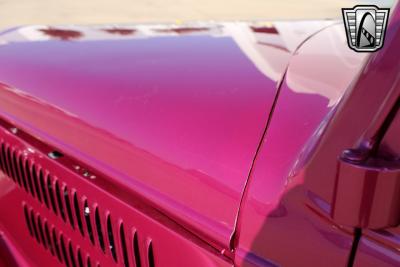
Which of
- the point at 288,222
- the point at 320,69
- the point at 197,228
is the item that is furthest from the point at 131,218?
the point at 320,69

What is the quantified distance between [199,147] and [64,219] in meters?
0.64

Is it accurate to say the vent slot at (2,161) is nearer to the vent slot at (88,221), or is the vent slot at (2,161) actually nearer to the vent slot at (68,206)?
the vent slot at (68,206)

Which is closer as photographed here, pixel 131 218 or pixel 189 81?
pixel 131 218

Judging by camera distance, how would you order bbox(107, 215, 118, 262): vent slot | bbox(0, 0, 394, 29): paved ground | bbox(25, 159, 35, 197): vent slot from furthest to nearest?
bbox(0, 0, 394, 29): paved ground, bbox(25, 159, 35, 197): vent slot, bbox(107, 215, 118, 262): vent slot

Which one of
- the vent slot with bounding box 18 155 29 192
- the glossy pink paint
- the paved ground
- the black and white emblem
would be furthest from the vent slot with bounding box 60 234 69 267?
the paved ground

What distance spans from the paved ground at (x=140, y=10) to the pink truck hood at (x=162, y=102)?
9.61 m

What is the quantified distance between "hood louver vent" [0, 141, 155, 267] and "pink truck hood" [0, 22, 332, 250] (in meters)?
0.11

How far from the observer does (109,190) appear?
4.50 ft

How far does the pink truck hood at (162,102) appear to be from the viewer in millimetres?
1129

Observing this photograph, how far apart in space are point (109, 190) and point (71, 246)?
1.16ft

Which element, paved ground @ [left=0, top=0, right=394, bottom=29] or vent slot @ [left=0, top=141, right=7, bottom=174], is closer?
vent slot @ [left=0, top=141, right=7, bottom=174]

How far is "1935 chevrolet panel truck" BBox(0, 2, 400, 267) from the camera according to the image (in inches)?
32.4

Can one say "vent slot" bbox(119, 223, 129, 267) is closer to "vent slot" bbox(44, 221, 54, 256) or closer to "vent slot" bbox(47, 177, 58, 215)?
"vent slot" bbox(47, 177, 58, 215)

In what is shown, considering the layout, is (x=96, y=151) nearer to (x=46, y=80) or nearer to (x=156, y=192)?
(x=156, y=192)
